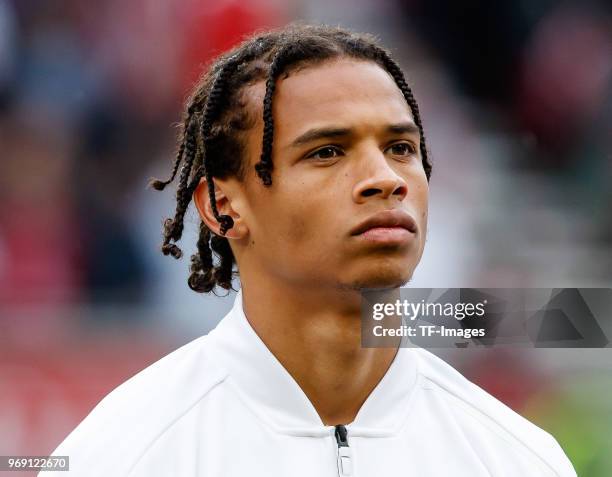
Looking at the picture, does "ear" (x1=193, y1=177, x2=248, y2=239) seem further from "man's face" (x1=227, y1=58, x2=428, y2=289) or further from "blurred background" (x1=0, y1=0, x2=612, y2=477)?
"blurred background" (x1=0, y1=0, x2=612, y2=477)

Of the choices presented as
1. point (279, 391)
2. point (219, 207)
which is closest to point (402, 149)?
Result: point (219, 207)

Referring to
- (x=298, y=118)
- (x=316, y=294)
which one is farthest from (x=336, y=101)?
(x=316, y=294)

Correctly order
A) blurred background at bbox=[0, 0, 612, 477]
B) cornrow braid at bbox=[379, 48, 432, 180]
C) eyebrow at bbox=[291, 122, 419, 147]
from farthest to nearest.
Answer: blurred background at bbox=[0, 0, 612, 477] → cornrow braid at bbox=[379, 48, 432, 180] → eyebrow at bbox=[291, 122, 419, 147]

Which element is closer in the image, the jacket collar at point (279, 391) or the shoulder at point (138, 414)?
the shoulder at point (138, 414)

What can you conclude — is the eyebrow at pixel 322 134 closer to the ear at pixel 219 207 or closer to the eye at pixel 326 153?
the eye at pixel 326 153

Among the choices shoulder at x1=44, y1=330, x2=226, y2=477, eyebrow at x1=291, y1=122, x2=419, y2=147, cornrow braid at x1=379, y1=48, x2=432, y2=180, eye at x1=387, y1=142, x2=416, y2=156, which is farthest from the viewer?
cornrow braid at x1=379, y1=48, x2=432, y2=180

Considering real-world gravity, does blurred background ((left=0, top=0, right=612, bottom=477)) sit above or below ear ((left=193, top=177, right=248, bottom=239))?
above

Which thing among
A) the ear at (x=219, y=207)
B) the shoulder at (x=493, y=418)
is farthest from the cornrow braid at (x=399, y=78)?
the shoulder at (x=493, y=418)

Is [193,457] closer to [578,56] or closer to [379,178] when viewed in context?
[379,178]

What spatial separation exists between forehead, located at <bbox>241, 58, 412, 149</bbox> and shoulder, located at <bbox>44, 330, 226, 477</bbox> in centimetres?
70

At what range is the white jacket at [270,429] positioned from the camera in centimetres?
257

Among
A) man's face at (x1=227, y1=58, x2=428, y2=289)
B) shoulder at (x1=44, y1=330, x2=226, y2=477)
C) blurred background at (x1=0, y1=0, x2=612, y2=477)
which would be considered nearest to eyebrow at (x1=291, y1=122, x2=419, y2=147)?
man's face at (x1=227, y1=58, x2=428, y2=289)

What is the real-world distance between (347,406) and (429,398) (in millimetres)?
271

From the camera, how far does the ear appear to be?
2982 mm
